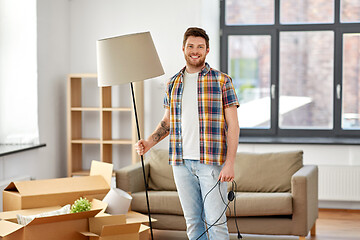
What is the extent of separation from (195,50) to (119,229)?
44.4 inches

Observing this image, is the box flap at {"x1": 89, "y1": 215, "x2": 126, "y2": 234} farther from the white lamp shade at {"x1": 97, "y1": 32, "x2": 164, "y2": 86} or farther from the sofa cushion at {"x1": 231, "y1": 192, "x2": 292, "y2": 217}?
the sofa cushion at {"x1": 231, "y1": 192, "x2": 292, "y2": 217}

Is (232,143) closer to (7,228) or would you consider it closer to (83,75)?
(7,228)

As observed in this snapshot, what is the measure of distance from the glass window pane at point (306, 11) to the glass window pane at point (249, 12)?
14cm

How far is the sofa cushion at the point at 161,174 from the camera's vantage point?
15.9 feet

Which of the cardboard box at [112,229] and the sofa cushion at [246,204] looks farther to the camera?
the sofa cushion at [246,204]

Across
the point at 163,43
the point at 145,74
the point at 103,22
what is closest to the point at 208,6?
the point at 163,43

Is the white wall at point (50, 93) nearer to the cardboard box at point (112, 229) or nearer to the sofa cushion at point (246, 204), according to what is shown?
the sofa cushion at point (246, 204)

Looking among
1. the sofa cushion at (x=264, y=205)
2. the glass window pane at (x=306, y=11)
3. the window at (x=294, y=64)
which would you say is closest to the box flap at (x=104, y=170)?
the sofa cushion at (x=264, y=205)

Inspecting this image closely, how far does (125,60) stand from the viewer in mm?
2924

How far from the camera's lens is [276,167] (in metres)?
4.72

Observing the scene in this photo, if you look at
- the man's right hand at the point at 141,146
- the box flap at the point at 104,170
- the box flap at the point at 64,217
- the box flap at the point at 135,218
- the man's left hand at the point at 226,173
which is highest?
the man's right hand at the point at 141,146

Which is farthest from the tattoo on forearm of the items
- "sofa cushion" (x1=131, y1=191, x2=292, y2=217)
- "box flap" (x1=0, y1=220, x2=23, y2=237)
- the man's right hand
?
"sofa cushion" (x1=131, y1=191, x2=292, y2=217)

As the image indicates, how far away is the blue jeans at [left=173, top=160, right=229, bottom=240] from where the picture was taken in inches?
116

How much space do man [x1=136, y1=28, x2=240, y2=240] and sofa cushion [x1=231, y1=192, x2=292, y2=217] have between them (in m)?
1.29
